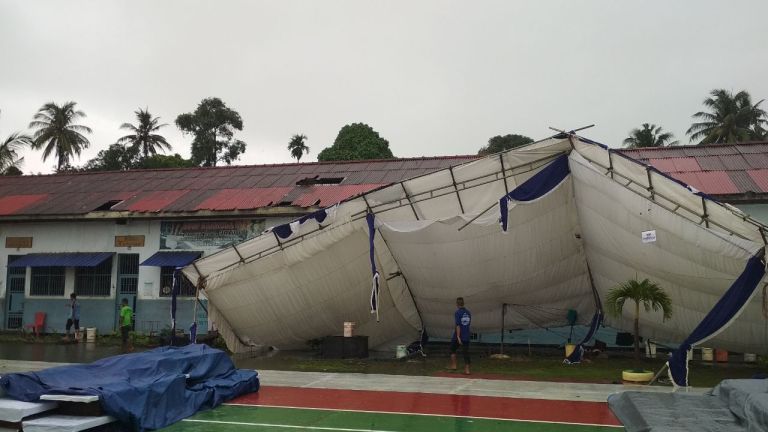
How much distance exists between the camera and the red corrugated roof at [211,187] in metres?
18.8

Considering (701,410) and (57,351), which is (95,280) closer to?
(57,351)

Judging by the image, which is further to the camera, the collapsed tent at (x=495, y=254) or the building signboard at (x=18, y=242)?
the building signboard at (x=18, y=242)

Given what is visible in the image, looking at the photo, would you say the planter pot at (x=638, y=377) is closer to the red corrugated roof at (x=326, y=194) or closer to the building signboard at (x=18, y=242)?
the red corrugated roof at (x=326, y=194)

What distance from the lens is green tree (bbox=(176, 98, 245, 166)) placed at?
47.3 metres

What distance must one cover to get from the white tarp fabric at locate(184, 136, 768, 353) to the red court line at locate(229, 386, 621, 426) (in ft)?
11.5

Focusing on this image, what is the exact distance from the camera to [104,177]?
23.7 meters

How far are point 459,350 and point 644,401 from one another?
786cm

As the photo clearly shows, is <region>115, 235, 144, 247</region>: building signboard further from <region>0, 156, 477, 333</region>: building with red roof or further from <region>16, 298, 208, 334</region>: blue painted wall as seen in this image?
<region>16, 298, 208, 334</region>: blue painted wall

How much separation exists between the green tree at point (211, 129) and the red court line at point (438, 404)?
39577 mm

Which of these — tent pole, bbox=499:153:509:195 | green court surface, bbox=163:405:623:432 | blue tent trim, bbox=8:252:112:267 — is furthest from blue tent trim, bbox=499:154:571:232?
blue tent trim, bbox=8:252:112:267

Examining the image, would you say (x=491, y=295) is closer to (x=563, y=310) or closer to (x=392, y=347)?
(x=563, y=310)

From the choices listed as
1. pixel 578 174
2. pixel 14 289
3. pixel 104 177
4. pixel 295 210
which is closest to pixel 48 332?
pixel 14 289

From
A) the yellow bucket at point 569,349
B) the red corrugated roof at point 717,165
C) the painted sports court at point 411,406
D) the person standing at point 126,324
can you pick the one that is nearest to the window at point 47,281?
the person standing at point 126,324

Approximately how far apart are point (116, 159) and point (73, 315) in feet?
101
